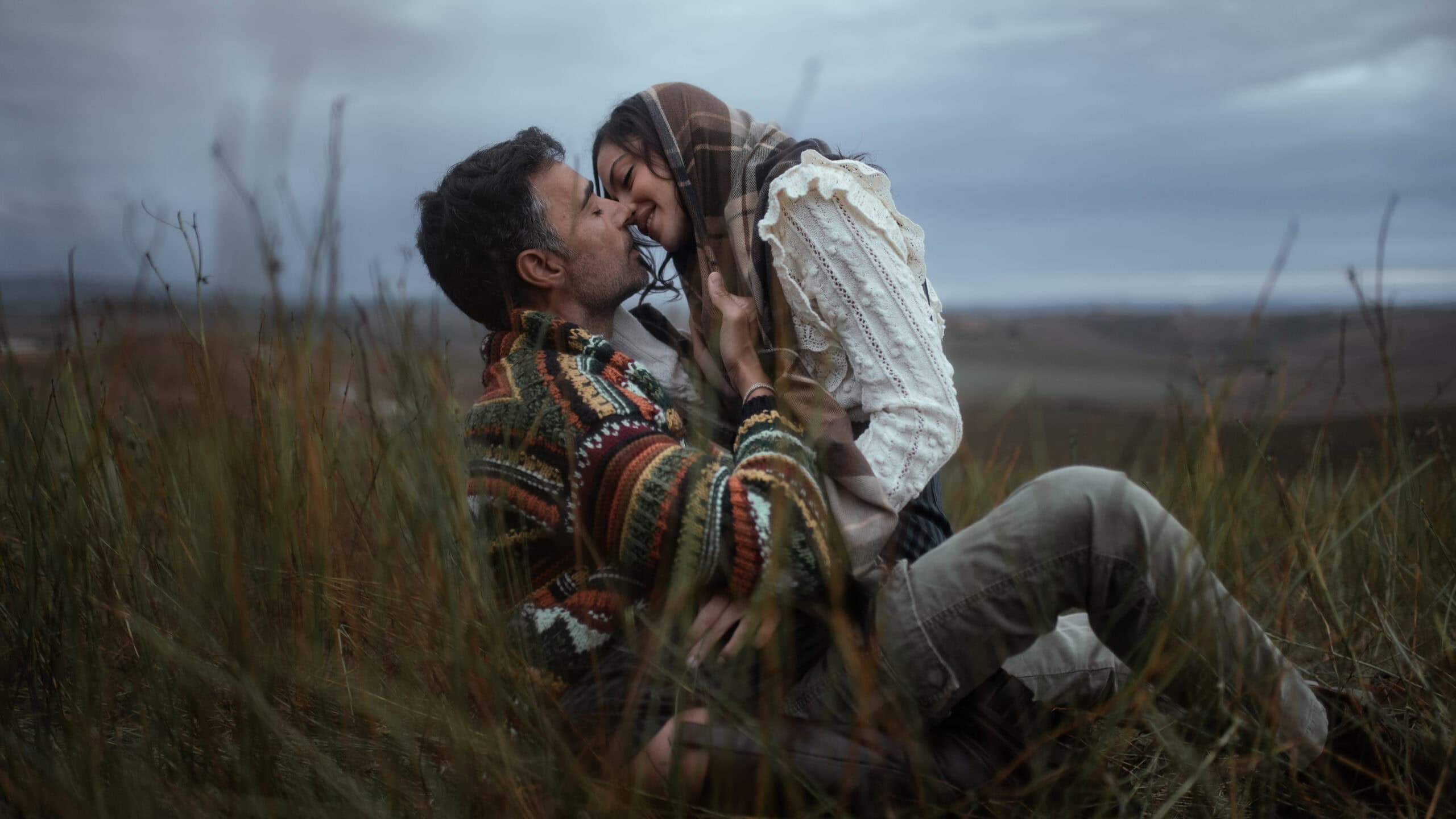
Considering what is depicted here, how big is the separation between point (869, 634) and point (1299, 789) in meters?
0.79

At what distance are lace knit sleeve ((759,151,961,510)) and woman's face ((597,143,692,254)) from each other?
15.2 inches

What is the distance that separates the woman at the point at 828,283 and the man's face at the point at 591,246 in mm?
169

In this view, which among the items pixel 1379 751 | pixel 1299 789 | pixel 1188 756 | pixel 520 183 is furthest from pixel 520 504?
pixel 1379 751

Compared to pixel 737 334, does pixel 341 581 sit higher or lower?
lower

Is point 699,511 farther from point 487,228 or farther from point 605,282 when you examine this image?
point 487,228

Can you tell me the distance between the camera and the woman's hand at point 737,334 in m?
1.90

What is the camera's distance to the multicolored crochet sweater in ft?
4.97

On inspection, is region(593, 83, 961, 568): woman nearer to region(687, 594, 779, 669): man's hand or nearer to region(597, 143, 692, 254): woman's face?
region(597, 143, 692, 254): woman's face

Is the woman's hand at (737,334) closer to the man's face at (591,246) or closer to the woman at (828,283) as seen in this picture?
the woman at (828,283)

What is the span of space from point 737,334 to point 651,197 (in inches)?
21.3

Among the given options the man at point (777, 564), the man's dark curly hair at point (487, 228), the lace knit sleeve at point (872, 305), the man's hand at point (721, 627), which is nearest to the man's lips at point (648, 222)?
the man's dark curly hair at point (487, 228)

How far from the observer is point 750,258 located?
2.09m

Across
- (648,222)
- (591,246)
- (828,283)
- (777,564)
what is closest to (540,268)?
(591,246)

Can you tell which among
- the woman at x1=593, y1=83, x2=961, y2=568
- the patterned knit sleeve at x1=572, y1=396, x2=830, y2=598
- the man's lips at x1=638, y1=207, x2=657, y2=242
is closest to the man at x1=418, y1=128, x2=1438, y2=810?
the patterned knit sleeve at x1=572, y1=396, x2=830, y2=598
